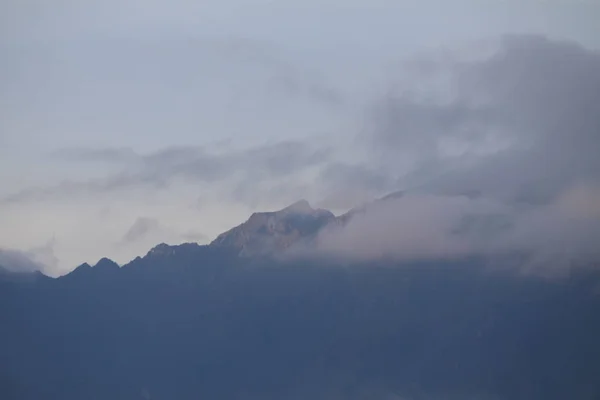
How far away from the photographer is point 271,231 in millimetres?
85562

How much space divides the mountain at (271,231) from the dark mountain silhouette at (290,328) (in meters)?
0.15

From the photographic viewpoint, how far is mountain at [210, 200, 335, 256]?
82.3 m

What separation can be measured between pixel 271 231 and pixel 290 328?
8.11 meters

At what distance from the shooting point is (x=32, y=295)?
75.4 meters

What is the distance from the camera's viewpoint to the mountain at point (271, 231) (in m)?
82.3

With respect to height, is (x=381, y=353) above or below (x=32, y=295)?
below

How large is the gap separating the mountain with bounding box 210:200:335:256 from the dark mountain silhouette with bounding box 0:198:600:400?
15 centimetres

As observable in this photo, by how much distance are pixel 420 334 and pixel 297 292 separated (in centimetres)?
1167

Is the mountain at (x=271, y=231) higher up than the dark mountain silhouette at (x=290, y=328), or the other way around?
the mountain at (x=271, y=231)

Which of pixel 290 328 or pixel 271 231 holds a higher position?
pixel 271 231

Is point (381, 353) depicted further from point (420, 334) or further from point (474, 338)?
point (474, 338)

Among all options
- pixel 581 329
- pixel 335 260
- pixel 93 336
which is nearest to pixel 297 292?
pixel 335 260

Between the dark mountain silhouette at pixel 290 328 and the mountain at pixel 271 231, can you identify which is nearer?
the dark mountain silhouette at pixel 290 328

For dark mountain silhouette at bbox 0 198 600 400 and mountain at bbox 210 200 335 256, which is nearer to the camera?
dark mountain silhouette at bbox 0 198 600 400
